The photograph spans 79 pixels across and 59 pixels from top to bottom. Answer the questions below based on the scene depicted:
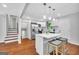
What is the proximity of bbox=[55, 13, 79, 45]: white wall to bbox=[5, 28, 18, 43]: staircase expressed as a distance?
2.34ft

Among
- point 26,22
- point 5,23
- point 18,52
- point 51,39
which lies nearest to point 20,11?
point 26,22

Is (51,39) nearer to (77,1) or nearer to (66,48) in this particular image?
(66,48)

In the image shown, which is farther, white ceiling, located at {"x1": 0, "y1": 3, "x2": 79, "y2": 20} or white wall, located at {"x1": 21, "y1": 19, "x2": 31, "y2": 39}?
white wall, located at {"x1": 21, "y1": 19, "x2": 31, "y2": 39}

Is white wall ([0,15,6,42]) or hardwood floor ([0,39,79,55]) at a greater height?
white wall ([0,15,6,42])

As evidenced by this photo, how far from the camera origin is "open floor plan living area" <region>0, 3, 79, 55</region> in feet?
3.96

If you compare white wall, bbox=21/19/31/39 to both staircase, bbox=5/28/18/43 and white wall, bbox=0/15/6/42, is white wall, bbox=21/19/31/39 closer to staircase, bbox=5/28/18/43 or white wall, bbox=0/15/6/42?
staircase, bbox=5/28/18/43

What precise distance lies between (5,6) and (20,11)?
0.74 ft

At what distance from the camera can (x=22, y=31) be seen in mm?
1343

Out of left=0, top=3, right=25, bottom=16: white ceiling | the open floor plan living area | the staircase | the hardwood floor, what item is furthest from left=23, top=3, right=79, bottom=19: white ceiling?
the hardwood floor

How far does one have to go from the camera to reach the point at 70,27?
1.28m

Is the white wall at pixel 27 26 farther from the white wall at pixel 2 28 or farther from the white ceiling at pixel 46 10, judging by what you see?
the white wall at pixel 2 28

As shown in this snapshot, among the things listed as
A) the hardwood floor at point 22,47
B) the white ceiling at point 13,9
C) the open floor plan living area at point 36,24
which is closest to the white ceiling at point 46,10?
the open floor plan living area at point 36,24

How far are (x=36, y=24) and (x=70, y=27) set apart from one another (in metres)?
0.56

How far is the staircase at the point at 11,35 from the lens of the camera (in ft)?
4.07
